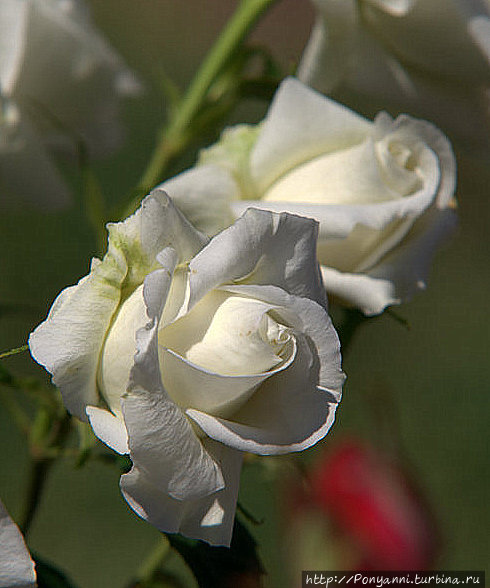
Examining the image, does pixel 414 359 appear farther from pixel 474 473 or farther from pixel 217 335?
pixel 217 335

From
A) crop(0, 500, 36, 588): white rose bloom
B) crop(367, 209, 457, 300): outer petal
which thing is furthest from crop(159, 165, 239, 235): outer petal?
crop(0, 500, 36, 588): white rose bloom

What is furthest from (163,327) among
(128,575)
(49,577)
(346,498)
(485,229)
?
(485,229)

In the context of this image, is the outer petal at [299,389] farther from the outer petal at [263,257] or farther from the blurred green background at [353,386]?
the blurred green background at [353,386]

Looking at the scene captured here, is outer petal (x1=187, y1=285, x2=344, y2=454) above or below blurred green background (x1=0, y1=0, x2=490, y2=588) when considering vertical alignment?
above

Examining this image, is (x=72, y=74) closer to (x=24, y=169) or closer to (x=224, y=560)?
(x=24, y=169)

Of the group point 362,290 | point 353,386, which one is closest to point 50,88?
point 362,290

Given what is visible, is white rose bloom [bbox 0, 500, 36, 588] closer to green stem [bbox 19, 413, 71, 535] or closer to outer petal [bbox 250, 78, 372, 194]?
green stem [bbox 19, 413, 71, 535]

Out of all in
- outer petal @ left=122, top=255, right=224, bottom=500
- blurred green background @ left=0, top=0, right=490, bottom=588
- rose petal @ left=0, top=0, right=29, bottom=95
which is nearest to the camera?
outer petal @ left=122, top=255, right=224, bottom=500
